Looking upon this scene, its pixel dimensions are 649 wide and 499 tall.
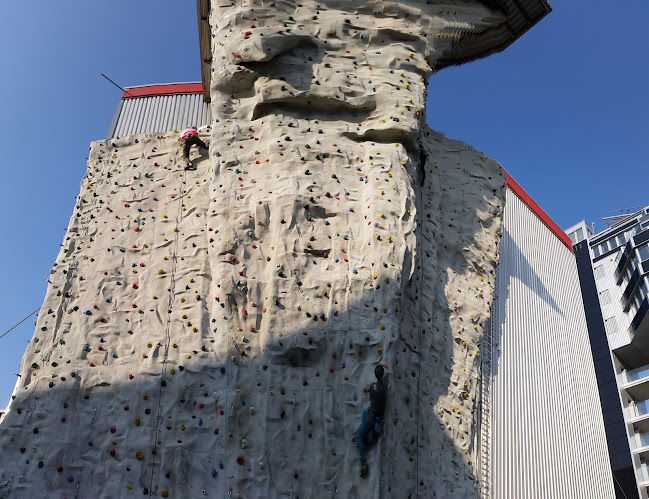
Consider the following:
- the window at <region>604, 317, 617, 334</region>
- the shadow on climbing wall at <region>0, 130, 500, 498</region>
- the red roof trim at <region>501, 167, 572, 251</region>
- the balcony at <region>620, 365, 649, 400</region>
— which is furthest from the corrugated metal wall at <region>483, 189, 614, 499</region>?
the window at <region>604, 317, 617, 334</region>

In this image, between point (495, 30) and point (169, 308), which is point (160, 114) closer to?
point (169, 308)

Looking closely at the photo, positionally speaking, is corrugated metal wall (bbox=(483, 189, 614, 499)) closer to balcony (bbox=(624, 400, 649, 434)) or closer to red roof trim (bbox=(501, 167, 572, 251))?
red roof trim (bbox=(501, 167, 572, 251))

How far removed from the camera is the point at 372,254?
9648mm

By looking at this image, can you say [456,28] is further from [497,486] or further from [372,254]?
[497,486]

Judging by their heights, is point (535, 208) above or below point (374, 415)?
above

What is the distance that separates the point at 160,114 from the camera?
14.3 metres

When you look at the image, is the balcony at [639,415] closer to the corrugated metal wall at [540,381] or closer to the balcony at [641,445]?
the balcony at [641,445]

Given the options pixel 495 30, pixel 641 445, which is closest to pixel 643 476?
pixel 641 445

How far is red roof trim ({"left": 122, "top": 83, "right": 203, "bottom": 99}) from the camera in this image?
14741 millimetres

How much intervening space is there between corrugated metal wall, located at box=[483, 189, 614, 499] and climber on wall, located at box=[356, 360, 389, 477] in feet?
11.6

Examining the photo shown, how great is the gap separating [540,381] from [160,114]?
31.0 ft

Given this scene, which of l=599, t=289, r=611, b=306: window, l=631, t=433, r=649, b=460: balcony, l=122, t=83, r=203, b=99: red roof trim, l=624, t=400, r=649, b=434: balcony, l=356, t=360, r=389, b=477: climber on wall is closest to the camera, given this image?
l=356, t=360, r=389, b=477: climber on wall

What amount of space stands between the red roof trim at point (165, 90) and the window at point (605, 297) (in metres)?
18.4

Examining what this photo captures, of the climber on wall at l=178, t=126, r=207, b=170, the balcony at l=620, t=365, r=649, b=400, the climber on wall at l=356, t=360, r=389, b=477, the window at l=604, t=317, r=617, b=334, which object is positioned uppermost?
the window at l=604, t=317, r=617, b=334
